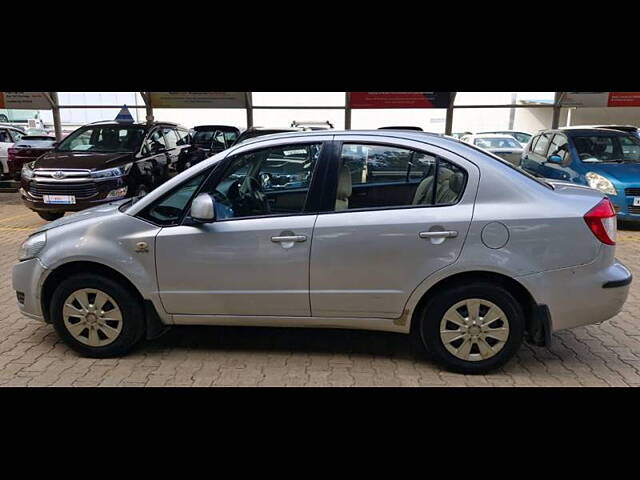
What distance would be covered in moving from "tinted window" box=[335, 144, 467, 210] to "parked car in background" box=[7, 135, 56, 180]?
11.0m

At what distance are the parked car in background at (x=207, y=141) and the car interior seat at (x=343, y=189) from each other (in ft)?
26.2

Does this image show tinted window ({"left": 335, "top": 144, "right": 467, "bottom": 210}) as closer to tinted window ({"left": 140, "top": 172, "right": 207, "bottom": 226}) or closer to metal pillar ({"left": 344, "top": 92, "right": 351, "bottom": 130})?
tinted window ({"left": 140, "top": 172, "right": 207, "bottom": 226})

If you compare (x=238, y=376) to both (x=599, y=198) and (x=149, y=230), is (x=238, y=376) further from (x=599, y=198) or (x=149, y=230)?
(x=599, y=198)

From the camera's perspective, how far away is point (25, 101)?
42.7 ft

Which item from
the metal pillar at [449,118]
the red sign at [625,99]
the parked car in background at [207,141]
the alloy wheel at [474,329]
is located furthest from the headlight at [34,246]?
the red sign at [625,99]

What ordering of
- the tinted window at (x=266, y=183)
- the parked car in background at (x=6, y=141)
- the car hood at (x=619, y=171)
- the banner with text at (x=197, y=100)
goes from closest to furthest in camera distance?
1. the tinted window at (x=266, y=183)
2. the car hood at (x=619, y=171)
3. the banner with text at (x=197, y=100)
4. the parked car in background at (x=6, y=141)

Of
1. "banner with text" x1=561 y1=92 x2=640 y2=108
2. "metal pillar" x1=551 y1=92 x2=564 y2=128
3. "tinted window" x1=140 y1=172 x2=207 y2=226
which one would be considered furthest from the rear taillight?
"banner with text" x1=561 y1=92 x2=640 y2=108

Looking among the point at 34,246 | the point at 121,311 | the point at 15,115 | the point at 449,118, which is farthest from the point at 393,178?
the point at 15,115

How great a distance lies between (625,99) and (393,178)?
1178 centimetres

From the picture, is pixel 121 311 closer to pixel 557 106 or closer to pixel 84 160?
pixel 84 160

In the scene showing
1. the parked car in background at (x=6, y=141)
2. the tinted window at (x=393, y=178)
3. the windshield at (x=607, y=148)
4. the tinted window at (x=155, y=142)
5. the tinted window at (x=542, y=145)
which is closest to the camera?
the tinted window at (x=393, y=178)

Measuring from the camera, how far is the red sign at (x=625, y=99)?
1205cm

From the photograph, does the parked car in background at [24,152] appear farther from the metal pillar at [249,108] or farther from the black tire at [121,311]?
the black tire at [121,311]

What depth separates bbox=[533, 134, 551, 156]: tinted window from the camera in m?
9.39
